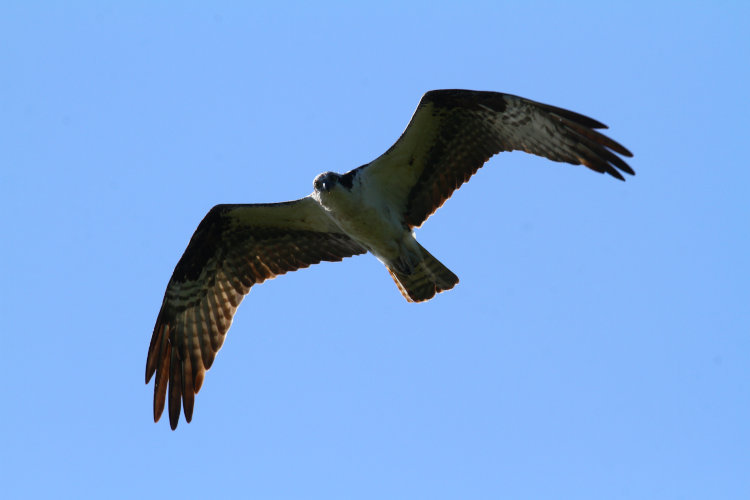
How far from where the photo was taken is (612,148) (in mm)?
8648

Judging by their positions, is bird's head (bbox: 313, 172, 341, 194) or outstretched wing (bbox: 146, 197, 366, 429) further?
outstretched wing (bbox: 146, 197, 366, 429)

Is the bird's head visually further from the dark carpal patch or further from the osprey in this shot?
the dark carpal patch

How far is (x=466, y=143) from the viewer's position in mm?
9391

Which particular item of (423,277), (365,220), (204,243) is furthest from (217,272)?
(423,277)

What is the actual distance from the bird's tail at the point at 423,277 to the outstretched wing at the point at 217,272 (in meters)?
0.69

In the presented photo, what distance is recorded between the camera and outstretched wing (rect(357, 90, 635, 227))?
8.79m

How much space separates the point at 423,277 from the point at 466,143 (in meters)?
1.45

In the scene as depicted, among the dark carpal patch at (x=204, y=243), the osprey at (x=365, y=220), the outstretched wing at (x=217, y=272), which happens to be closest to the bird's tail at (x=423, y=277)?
the osprey at (x=365, y=220)

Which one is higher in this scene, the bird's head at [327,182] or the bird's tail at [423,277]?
the bird's head at [327,182]

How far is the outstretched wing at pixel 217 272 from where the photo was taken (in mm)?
10070

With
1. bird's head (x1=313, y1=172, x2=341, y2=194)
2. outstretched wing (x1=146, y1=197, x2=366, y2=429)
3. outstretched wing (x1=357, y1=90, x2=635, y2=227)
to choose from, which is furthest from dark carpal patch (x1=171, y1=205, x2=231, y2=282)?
outstretched wing (x1=357, y1=90, x2=635, y2=227)

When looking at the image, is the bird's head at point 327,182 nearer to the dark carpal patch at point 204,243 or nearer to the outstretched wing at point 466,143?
the outstretched wing at point 466,143

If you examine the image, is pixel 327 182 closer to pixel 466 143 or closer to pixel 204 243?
pixel 466 143

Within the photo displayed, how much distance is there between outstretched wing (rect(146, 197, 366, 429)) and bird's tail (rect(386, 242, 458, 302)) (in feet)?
2.25
